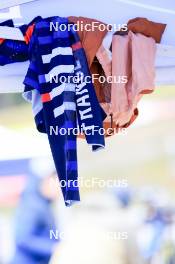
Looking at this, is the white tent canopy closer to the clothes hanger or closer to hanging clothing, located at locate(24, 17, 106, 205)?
the clothes hanger

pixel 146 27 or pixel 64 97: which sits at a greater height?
pixel 146 27

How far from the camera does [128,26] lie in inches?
78.4

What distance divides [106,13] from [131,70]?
283 mm

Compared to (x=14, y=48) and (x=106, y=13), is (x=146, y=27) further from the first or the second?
(x=14, y=48)

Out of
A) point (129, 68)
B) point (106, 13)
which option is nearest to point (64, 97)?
point (129, 68)

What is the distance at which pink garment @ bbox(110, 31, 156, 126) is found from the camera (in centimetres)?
191

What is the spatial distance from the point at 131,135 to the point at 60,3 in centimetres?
64

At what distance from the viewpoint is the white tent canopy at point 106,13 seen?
2010 mm

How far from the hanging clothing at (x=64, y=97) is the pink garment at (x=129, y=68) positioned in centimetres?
8

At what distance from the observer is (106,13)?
203 centimetres

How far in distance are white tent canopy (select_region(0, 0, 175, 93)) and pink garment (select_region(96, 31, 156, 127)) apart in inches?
3.8

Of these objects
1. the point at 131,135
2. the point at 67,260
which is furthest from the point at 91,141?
the point at 67,260

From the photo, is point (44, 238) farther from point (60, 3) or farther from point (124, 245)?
point (60, 3)

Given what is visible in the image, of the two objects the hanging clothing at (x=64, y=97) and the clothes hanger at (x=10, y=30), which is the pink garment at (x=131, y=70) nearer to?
the hanging clothing at (x=64, y=97)
